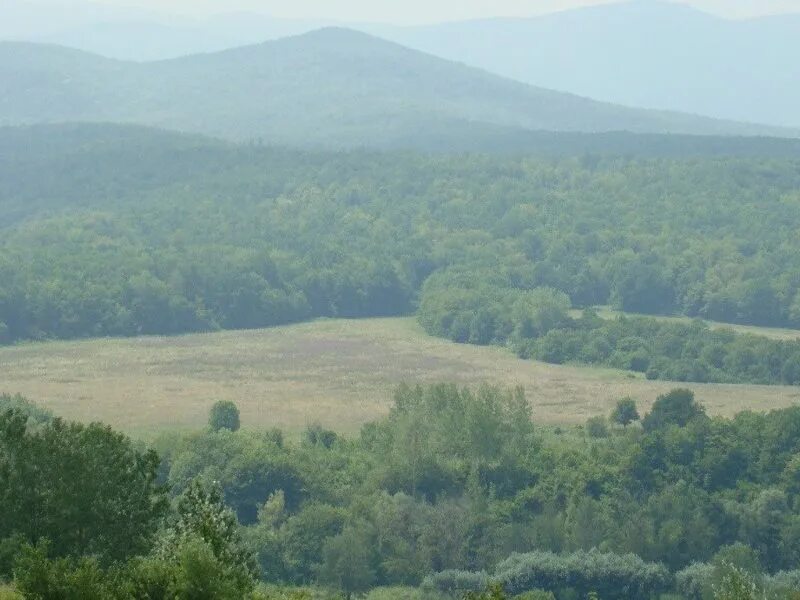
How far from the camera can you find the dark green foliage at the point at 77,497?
25.7 meters

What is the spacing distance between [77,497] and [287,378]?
43.4 m

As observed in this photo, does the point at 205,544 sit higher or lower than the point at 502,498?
higher

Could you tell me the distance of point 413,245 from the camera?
107812 millimetres

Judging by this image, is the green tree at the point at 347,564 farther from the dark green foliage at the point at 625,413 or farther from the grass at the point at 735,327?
the grass at the point at 735,327

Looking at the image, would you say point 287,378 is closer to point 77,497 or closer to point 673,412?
point 673,412

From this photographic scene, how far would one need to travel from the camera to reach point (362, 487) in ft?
153

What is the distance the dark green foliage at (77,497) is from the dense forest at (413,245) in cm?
4812

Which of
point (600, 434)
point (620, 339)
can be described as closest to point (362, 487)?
point (600, 434)

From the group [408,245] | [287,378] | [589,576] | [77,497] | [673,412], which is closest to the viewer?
[77,497]

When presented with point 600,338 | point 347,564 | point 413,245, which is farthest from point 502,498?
point 413,245

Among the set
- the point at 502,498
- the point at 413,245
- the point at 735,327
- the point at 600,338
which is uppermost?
the point at 502,498

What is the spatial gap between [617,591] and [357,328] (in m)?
48.7

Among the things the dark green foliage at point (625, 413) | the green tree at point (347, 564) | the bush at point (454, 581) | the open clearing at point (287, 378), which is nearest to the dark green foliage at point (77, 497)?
the bush at point (454, 581)

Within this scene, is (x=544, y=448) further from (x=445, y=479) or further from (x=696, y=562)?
(x=696, y=562)
